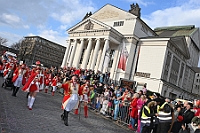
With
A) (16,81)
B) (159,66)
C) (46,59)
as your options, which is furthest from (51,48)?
(16,81)

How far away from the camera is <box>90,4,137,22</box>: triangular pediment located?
140 feet

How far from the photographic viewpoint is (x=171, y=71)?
135ft

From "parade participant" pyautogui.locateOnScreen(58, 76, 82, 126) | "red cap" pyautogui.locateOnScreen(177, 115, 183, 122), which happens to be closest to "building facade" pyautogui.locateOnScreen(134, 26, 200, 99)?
"red cap" pyautogui.locateOnScreen(177, 115, 183, 122)

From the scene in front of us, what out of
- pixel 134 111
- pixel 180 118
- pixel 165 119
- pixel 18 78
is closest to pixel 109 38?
pixel 18 78

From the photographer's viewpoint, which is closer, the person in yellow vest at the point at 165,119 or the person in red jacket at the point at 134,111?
the person in yellow vest at the point at 165,119

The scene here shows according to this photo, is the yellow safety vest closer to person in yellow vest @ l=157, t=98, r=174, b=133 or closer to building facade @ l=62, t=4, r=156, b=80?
person in yellow vest @ l=157, t=98, r=174, b=133

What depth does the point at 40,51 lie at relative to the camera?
93250 mm

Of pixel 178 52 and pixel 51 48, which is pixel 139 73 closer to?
pixel 178 52

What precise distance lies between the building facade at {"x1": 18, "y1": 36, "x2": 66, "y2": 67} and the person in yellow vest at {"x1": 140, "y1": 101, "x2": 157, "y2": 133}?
8184 cm

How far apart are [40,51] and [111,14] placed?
57.2m

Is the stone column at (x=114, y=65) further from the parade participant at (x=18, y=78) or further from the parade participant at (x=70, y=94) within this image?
the parade participant at (x=70, y=94)

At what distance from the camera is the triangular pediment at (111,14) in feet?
140

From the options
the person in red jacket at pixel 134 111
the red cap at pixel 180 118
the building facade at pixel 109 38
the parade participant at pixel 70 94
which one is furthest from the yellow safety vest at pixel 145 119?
the building facade at pixel 109 38

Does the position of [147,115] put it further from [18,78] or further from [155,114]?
[18,78]
